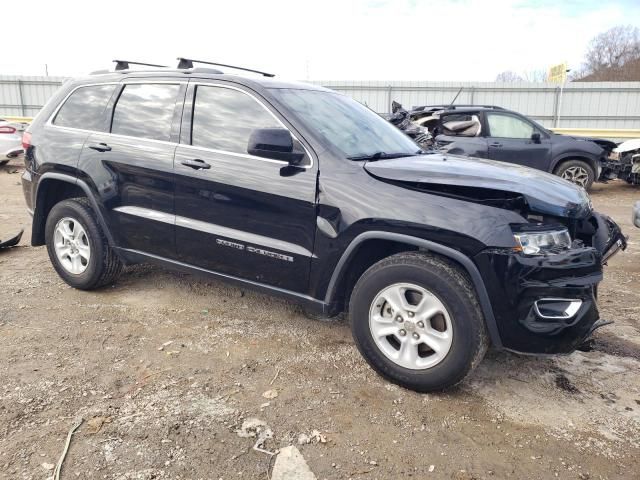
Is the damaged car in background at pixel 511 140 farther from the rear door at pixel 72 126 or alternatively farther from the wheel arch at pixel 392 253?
the wheel arch at pixel 392 253

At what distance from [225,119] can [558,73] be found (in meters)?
22.6

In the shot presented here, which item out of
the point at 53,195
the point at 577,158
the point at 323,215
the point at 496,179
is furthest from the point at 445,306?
the point at 577,158

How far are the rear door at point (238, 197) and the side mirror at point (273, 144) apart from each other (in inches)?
3.0

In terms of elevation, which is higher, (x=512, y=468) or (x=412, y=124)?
(x=412, y=124)

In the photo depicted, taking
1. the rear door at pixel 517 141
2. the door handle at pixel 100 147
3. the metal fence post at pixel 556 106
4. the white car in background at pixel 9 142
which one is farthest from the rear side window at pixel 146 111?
the metal fence post at pixel 556 106

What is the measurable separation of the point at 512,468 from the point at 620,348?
1.75m

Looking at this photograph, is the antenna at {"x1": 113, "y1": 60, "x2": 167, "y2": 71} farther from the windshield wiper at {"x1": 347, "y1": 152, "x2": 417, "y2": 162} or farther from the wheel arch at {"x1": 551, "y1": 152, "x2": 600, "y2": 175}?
the wheel arch at {"x1": 551, "y1": 152, "x2": 600, "y2": 175}

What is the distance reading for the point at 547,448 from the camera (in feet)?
8.49

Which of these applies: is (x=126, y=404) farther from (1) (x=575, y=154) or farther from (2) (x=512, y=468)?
(1) (x=575, y=154)

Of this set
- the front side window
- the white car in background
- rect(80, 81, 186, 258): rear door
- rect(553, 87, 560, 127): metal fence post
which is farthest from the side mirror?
rect(553, 87, 560, 127): metal fence post

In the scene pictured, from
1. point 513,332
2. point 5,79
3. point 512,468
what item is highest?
point 5,79

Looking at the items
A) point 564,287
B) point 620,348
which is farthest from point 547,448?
point 620,348

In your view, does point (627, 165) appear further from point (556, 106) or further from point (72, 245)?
point (72, 245)

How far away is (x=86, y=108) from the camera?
14.4 ft
